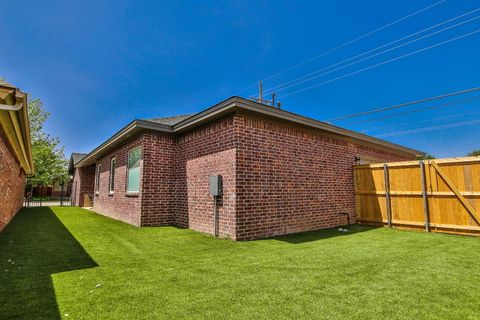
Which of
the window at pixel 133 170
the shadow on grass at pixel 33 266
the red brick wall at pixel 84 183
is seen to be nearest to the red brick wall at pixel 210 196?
the window at pixel 133 170

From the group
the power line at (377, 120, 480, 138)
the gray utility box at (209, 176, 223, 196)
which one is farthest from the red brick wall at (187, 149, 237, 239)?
the power line at (377, 120, 480, 138)

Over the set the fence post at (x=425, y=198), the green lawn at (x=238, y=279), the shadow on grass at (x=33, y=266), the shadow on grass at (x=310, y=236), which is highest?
the fence post at (x=425, y=198)

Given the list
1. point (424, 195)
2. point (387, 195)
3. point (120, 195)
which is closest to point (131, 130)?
point (120, 195)

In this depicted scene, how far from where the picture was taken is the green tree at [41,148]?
29.8 m

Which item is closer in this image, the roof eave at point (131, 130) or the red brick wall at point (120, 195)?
the roof eave at point (131, 130)

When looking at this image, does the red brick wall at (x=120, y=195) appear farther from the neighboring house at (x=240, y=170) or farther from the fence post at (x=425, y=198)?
the fence post at (x=425, y=198)

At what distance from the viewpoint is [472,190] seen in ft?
21.8

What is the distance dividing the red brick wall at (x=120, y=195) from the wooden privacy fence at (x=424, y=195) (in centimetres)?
771

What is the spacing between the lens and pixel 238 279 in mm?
3424

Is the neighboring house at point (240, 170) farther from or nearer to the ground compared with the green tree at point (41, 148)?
nearer to the ground

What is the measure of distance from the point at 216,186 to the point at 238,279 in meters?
3.05

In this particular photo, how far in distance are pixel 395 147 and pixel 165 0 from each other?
38.5 ft

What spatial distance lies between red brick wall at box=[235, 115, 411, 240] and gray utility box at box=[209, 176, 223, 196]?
55 centimetres

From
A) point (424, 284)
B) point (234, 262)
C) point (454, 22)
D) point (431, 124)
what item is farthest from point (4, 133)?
point (431, 124)
